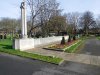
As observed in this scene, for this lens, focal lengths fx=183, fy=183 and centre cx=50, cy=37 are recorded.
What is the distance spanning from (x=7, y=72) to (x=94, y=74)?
472cm

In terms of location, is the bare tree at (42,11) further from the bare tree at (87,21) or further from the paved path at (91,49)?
the bare tree at (87,21)

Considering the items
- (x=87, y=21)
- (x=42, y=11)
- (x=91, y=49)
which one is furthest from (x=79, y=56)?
(x=87, y=21)

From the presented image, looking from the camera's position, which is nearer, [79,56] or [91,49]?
[79,56]

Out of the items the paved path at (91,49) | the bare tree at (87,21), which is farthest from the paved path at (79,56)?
the bare tree at (87,21)

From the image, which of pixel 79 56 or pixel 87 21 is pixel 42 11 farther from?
pixel 87 21

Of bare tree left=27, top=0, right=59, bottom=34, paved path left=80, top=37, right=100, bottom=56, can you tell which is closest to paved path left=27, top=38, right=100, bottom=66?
paved path left=80, top=37, right=100, bottom=56

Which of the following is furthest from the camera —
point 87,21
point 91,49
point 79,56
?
point 87,21

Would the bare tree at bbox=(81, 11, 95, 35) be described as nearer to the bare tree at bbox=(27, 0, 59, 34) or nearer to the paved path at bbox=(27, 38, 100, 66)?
the bare tree at bbox=(27, 0, 59, 34)

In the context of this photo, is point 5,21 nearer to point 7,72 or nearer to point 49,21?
point 49,21

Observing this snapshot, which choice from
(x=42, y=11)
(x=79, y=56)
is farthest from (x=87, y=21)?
(x=79, y=56)

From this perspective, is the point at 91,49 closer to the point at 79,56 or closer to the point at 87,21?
the point at 79,56

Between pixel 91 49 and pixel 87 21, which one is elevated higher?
pixel 87 21

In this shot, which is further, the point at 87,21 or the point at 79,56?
the point at 87,21

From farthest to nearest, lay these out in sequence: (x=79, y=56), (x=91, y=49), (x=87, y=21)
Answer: (x=87, y=21), (x=91, y=49), (x=79, y=56)
